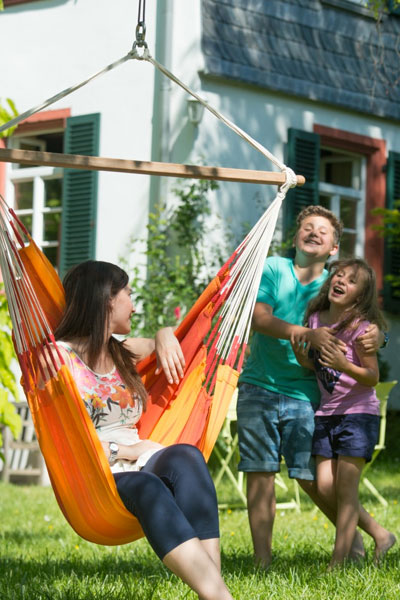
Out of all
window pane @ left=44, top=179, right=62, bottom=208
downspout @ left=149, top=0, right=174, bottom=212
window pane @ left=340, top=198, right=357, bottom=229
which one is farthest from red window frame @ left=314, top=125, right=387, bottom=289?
window pane @ left=44, top=179, right=62, bottom=208

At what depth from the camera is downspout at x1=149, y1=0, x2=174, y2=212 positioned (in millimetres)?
7809

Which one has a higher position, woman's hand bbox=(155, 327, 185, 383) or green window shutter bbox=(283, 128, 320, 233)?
green window shutter bbox=(283, 128, 320, 233)

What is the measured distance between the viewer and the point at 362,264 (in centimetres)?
394

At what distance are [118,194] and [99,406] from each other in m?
4.98

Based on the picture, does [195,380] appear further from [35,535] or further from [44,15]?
[44,15]

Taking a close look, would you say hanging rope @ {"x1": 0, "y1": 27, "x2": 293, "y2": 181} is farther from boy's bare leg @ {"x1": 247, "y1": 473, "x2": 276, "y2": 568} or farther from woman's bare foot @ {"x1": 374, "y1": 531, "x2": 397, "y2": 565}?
woman's bare foot @ {"x1": 374, "y1": 531, "x2": 397, "y2": 565}

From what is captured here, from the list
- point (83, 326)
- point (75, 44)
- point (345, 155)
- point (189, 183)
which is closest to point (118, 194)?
point (189, 183)

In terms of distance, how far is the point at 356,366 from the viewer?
379 cm

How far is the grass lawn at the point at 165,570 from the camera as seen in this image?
11.1ft

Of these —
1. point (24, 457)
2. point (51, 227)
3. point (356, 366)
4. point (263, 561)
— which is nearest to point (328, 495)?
point (263, 561)

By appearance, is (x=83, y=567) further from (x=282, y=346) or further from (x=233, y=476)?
(x=233, y=476)

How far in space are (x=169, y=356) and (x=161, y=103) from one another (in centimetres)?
480

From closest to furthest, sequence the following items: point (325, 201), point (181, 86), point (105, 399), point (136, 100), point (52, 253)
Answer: point (181, 86) → point (105, 399) → point (136, 100) → point (52, 253) → point (325, 201)

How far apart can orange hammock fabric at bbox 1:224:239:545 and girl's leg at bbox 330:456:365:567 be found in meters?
0.66
